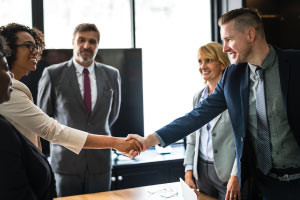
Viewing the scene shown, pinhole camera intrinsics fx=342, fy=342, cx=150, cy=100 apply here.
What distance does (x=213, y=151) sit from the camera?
2.34 meters

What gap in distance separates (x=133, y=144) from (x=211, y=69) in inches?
32.3

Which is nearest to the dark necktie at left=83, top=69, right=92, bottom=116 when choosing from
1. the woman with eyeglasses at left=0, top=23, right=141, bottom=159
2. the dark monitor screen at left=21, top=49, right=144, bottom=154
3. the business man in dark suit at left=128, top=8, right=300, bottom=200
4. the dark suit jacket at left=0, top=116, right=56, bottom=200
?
the dark monitor screen at left=21, top=49, right=144, bottom=154

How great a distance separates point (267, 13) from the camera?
3932 millimetres

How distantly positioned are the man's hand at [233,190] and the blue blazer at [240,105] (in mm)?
204

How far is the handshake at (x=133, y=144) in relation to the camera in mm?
2375

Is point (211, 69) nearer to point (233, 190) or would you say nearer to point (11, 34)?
point (233, 190)

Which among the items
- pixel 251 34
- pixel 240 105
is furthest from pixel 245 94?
pixel 251 34

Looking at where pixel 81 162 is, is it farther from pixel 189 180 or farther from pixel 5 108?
pixel 5 108

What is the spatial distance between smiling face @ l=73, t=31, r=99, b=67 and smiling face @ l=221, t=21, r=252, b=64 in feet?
4.48

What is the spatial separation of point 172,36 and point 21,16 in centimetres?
174

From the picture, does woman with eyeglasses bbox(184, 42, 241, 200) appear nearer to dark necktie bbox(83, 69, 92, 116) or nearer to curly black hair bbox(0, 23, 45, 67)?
dark necktie bbox(83, 69, 92, 116)

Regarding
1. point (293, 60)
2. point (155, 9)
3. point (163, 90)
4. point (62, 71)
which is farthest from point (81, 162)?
point (155, 9)

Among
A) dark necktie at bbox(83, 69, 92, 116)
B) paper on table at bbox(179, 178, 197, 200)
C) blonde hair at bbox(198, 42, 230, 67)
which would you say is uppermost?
blonde hair at bbox(198, 42, 230, 67)

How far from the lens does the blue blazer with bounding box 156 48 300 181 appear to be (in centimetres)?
181
